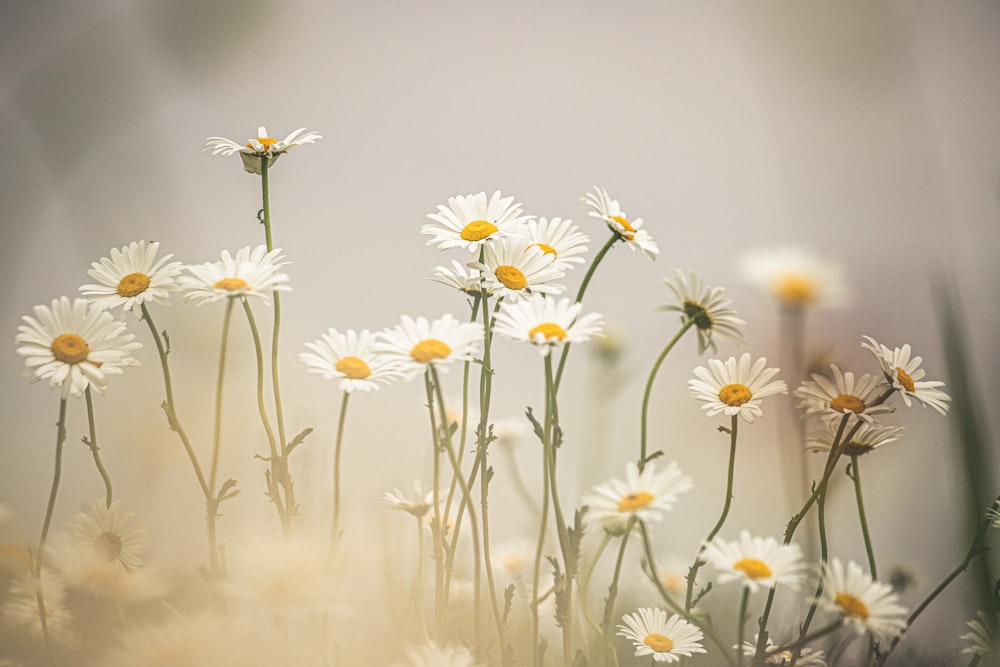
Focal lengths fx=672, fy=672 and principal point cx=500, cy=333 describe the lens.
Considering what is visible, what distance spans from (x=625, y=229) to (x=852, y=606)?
257 mm

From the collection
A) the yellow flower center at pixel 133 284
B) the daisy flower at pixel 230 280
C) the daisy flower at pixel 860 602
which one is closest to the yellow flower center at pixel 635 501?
the daisy flower at pixel 860 602

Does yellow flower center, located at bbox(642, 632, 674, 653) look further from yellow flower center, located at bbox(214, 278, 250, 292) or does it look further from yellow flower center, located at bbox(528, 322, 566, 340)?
yellow flower center, located at bbox(214, 278, 250, 292)

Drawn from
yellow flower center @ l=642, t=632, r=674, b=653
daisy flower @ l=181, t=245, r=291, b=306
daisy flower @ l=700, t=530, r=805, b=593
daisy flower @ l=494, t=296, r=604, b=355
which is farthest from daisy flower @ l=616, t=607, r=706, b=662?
daisy flower @ l=181, t=245, r=291, b=306

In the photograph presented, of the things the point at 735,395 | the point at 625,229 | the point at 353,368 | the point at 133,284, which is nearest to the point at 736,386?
the point at 735,395

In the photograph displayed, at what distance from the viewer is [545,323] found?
412mm

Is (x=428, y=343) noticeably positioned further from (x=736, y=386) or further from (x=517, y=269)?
(x=736, y=386)

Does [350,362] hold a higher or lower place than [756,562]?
higher

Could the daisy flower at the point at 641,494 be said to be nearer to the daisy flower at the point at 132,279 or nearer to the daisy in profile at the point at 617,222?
the daisy in profile at the point at 617,222

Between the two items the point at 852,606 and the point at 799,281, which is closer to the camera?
the point at 852,606

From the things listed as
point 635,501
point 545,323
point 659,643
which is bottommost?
point 659,643

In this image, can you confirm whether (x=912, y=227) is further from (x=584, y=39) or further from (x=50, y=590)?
(x=50, y=590)

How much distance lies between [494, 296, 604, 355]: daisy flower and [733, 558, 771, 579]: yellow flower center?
148 millimetres

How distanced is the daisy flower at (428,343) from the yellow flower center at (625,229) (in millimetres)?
113

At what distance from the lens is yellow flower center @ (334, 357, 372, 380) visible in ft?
1.43
